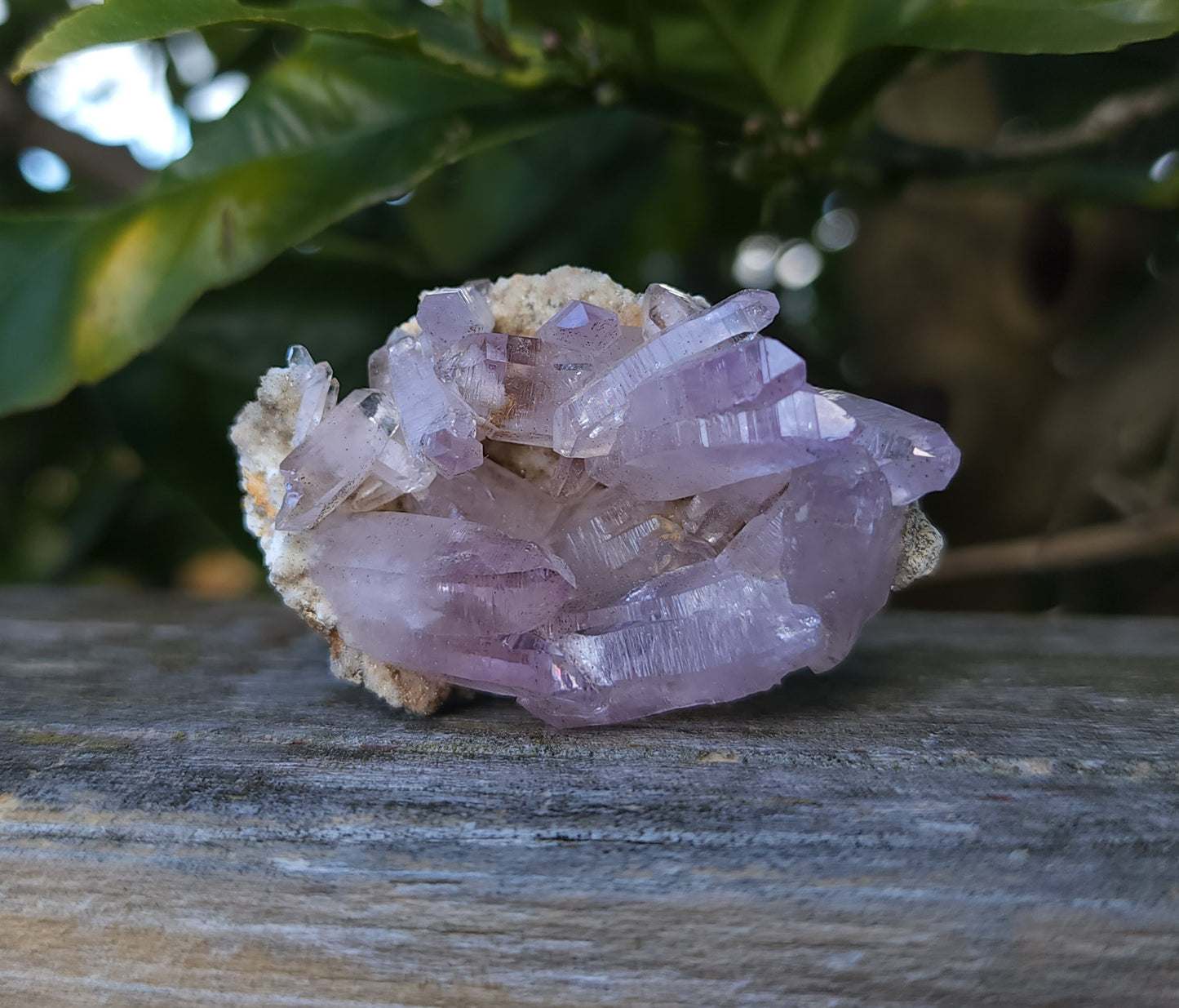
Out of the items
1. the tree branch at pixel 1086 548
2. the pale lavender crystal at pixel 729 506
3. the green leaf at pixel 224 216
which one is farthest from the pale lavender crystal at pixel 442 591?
the tree branch at pixel 1086 548

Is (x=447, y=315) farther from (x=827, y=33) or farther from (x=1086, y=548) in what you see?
(x=1086, y=548)

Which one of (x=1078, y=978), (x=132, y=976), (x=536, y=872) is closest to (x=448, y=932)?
(x=536, y=872)

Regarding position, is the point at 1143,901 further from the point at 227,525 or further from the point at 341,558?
the point at 227,525

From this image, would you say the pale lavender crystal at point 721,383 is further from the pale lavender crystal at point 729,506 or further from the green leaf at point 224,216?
the green leaf at point 224,216

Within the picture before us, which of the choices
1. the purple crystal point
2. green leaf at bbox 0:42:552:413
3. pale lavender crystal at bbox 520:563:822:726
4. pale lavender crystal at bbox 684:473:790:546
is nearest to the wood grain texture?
pale lavender crystal at bbox 520:563:822:726

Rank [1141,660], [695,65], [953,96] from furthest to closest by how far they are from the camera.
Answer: [953,96] < [695,65] < [1141,660]
